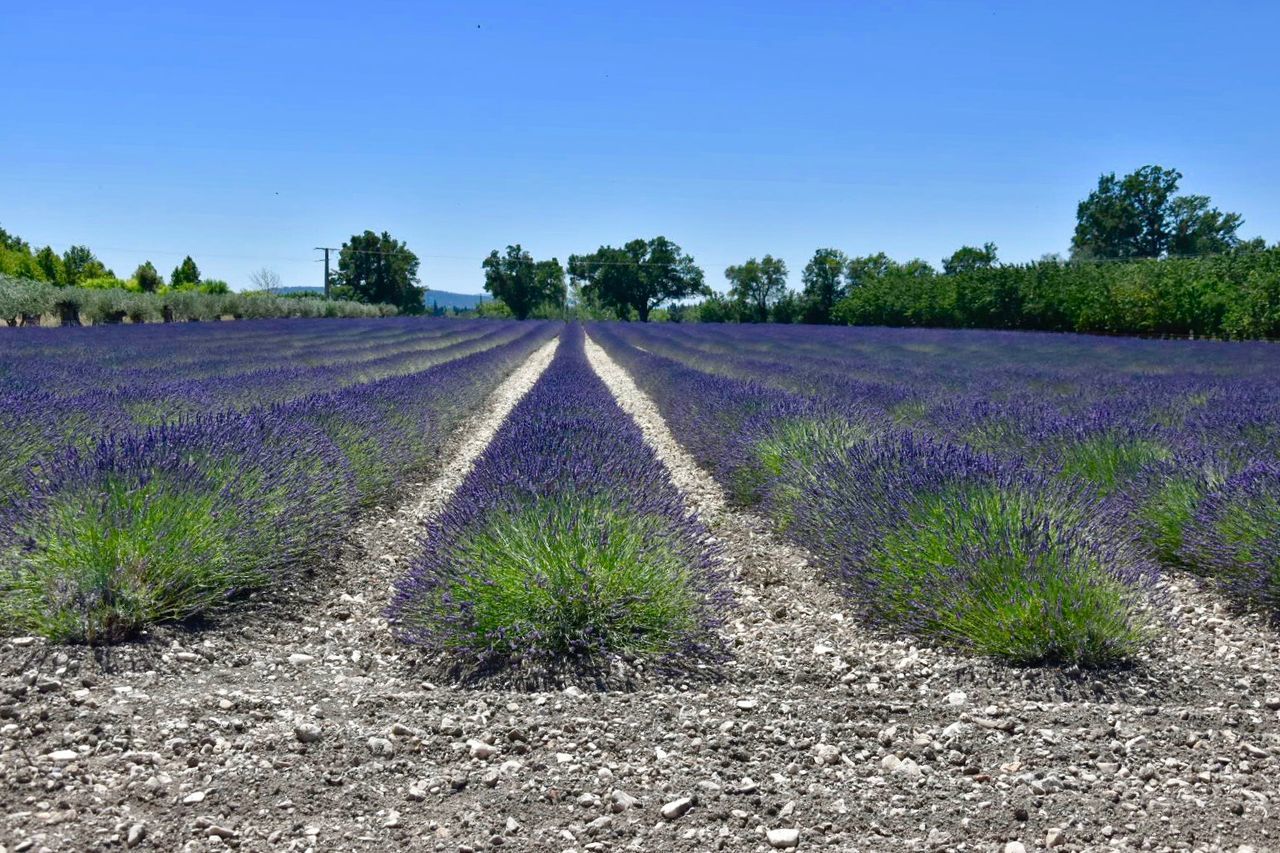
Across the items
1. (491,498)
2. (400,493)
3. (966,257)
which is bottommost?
(400,493)

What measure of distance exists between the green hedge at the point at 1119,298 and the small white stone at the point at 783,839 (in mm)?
26204

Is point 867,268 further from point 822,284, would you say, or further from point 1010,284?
point 1010,284

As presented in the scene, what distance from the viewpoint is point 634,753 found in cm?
272

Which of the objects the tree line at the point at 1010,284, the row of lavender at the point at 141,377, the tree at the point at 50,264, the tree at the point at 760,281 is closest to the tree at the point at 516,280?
the tree line at the point at 1010,284

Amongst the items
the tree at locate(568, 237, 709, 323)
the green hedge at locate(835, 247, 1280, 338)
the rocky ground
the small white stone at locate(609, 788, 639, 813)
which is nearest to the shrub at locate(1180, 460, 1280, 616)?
the rocky ground

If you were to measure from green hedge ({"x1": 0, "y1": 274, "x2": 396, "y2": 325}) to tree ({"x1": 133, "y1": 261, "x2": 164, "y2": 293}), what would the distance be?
39.0 feet

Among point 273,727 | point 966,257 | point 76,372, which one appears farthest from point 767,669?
point 966,257

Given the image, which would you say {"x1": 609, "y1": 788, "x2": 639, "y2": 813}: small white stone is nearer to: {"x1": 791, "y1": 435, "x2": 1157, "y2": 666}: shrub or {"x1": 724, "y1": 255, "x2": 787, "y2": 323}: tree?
{"x1": 791, "y1": 435, "x2": 1157, "y2": 666}: shrub

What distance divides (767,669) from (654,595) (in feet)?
1.62

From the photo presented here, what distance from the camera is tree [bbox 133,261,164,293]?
58.6 m

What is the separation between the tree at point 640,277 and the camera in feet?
290

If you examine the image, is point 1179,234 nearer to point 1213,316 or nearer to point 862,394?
point 1213,316

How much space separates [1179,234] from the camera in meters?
68.2

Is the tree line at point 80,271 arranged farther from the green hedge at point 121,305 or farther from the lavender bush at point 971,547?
the lavender bush at point 971,547
